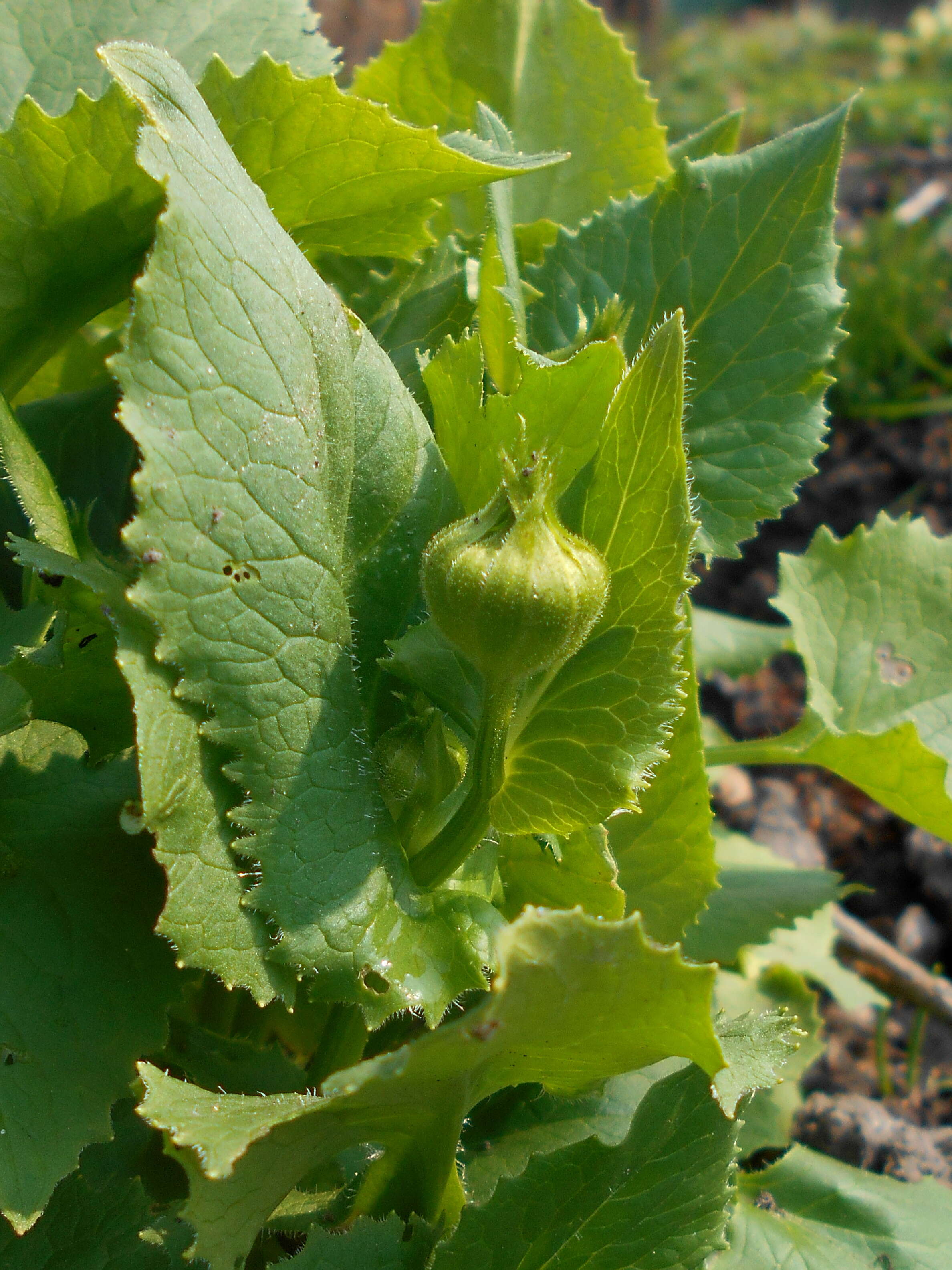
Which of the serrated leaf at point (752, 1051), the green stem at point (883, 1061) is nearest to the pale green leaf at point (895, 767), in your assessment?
the serrated leaf at point (752, 1051)

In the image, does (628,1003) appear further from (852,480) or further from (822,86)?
(822,86)

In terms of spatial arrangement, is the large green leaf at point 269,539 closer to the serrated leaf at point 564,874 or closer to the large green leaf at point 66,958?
the serrated leaf at point 564,874

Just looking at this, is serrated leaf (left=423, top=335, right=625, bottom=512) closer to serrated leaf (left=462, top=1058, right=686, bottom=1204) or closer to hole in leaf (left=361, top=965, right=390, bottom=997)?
hole in leaf (left=361, top=965, right=390, bottom=997)

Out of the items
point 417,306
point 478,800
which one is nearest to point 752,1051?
point 478,800

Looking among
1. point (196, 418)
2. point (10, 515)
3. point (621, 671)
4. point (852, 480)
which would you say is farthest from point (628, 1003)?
point (852, 480)

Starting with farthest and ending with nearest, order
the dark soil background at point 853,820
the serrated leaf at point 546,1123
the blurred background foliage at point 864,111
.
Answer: the blurred background foliage at point 864,111, the dark soil background at point 853,820, the serrated leaf at point 546,1123
